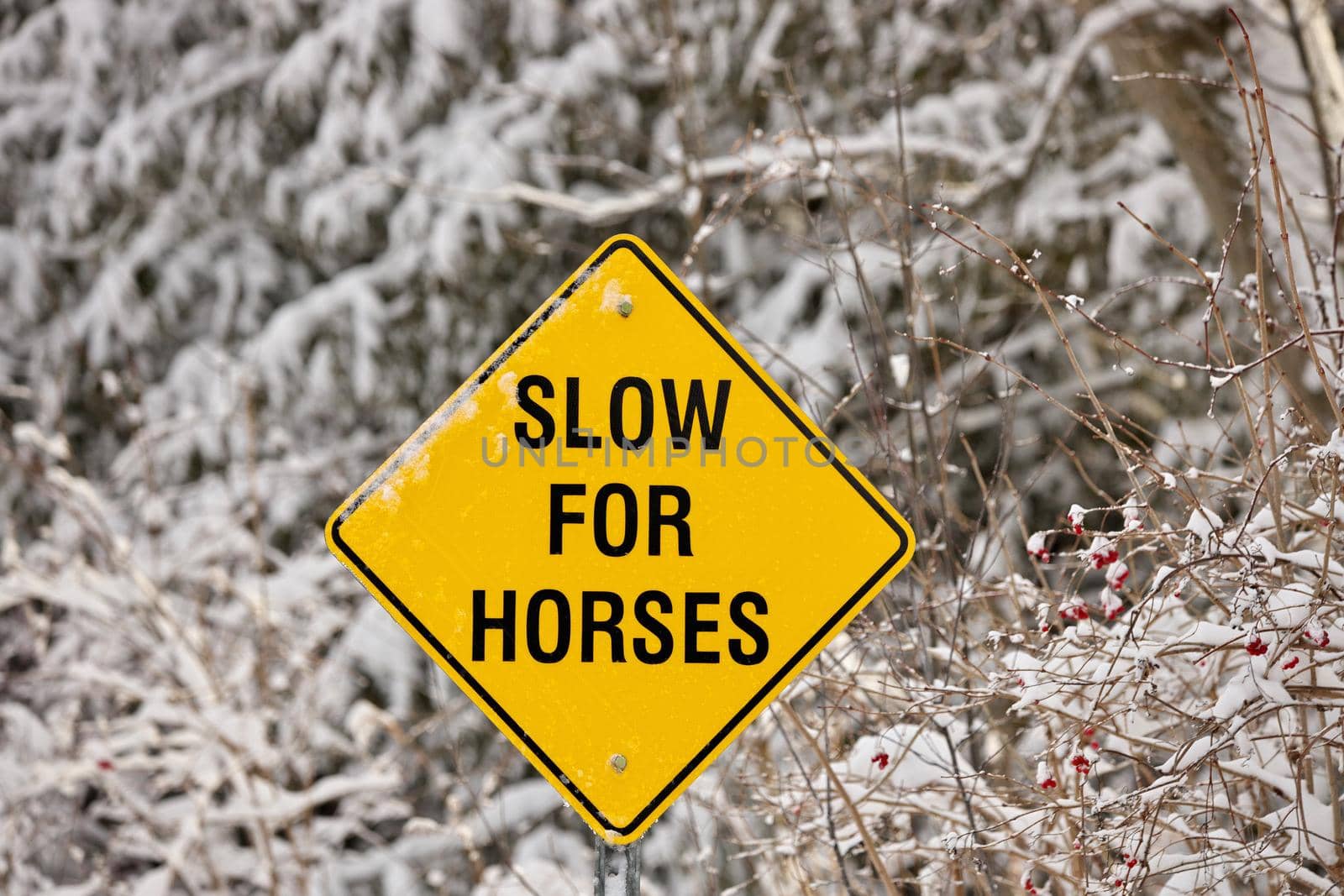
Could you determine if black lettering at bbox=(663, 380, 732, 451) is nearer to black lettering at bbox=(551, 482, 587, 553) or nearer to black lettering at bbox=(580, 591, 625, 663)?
black lettering at bbox=(551, 482, 587, 553)

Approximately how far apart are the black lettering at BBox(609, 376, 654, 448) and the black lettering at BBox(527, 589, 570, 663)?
0.28m

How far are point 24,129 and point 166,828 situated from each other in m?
6.87

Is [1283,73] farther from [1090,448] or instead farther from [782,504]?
[782,504]

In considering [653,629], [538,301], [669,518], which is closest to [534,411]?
[669,518]

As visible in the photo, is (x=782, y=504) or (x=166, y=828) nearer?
(x=782, y=504)

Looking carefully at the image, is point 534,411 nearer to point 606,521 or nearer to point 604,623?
point 606,521

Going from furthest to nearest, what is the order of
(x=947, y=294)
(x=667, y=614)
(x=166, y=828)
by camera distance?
(x=947, y=294), (x=166, y=828), (x=667, y=614)

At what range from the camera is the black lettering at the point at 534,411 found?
174 cm

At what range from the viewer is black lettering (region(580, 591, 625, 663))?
1.69 metres

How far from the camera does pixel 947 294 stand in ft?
18.7

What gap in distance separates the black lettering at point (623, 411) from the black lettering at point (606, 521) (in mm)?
76

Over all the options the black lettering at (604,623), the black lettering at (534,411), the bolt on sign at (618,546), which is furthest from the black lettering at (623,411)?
the black lettering at (604,623)

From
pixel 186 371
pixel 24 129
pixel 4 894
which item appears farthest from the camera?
pixel 24 129

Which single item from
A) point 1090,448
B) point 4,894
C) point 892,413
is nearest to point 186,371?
point 4,894
